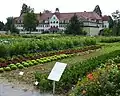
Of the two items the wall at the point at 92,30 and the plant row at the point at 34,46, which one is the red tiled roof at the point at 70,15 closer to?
the wall at the point at 92,30

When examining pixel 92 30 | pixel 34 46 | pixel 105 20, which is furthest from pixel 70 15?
pixel 34 46

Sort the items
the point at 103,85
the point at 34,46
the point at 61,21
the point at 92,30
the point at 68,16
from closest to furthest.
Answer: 1. the point at 103,85
2. the point at 34,46
3. the point at 92,30
4. the point at 68,16
5. the point at 61,21

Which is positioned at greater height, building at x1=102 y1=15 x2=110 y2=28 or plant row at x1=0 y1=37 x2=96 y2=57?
plant row at x1=0 y1=37 x2=96 y2=57

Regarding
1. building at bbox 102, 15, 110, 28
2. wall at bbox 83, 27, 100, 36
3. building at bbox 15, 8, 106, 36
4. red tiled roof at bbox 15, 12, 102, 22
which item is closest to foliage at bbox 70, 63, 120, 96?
wall at bbox 83, 27, 100, 36

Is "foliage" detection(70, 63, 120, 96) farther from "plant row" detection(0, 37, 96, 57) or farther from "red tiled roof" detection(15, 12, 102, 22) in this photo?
"red tiled roof" detection(15, 12, 102, 22)

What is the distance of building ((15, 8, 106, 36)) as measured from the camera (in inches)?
3996

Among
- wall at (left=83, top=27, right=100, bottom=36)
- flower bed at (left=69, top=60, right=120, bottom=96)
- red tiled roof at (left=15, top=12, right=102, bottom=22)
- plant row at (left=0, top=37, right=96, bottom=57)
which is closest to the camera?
flower bed at (left=69, top=60, right=120, bottom=96)

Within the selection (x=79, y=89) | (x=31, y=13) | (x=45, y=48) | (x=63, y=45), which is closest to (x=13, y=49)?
(x=45, y=48)

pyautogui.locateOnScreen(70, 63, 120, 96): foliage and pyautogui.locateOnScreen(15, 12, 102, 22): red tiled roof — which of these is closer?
pyautogui.locateOnScreen(70, 63, 120, 96): foliage

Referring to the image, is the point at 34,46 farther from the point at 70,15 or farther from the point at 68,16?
the point at 70,15

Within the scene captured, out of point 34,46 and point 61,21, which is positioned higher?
point 34,46

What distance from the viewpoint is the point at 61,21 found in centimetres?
10775

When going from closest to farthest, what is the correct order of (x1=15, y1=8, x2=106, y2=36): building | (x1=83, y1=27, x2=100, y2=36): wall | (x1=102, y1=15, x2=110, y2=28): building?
(x1=83, y1=27, x2=100, y2=36): wall
(x1=15, y1=8, x2=106, y2=36): building
(x1=102, y1=15, x2=110, y2=28): building

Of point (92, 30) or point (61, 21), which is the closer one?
point (92, 30)
